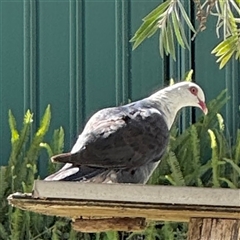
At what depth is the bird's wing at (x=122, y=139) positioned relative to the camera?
2.58 meters

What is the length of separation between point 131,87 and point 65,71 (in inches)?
12.1

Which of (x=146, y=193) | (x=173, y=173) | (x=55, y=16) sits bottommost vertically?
(x=173, y=173)

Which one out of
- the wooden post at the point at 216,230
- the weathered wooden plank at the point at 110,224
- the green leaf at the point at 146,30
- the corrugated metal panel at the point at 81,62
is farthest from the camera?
the corrugated metal panel at the point at 81,62

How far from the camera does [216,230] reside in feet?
7.85

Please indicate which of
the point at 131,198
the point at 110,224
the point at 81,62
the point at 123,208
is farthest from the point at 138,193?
the point at 81,62

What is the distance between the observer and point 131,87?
4332 millimetres

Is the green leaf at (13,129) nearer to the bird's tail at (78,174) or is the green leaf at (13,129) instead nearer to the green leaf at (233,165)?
the green leaf at (233,165)

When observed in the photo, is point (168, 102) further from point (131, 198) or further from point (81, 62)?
point (81, 62)

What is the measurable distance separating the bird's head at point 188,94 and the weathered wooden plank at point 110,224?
63 cm

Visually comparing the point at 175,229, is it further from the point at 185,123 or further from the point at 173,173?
the point at 185,123

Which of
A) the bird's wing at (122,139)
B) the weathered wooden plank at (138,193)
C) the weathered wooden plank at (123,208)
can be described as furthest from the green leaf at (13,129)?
the weathered wooden plank at (138,193)

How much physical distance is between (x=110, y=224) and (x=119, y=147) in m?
0.22

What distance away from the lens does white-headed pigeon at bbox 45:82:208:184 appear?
101 inches

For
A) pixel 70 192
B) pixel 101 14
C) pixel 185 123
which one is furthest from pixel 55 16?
pixel 70 192
